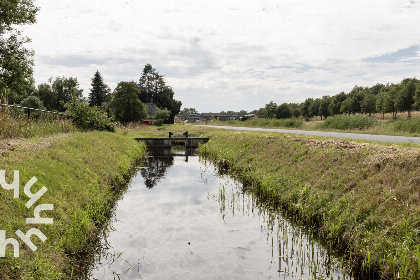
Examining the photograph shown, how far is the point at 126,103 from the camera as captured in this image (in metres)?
47.6

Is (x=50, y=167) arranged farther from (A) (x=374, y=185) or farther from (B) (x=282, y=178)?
(A) (x=374, y=185)

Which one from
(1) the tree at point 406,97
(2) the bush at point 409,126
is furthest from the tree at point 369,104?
(2) the bush at point 409,126

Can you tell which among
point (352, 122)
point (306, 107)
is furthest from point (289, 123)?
point (306, 107)

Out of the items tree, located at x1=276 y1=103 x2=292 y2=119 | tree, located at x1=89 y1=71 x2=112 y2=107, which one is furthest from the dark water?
tree, located at x1=276 y1=103 x2=292 y2=119

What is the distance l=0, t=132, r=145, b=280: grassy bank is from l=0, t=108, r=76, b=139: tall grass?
4.89ft

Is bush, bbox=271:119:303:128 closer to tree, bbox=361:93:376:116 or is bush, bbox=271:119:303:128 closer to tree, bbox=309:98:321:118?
tree, bbox=361:93:376:116

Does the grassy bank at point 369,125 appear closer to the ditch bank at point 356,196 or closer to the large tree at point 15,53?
the ditch bank at point 356,196

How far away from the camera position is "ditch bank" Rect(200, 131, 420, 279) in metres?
5.91

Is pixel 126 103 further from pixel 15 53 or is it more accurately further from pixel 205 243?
pixel 205 243

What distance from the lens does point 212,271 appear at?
620cm

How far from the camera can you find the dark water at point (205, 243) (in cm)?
616

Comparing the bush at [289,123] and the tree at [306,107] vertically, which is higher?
the tree at [306,107]

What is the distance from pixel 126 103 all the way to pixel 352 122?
117ft

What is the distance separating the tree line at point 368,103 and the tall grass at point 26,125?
49.8 m
